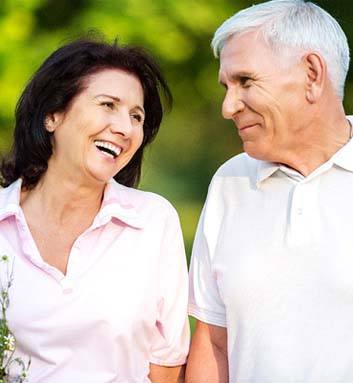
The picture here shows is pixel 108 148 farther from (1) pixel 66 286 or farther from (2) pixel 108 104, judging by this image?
(1) pixel 66 286

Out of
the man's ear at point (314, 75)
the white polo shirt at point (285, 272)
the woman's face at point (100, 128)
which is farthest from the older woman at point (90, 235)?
the man's ear at point (314, 75)

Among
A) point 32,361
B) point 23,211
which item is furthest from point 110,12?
point 32,361

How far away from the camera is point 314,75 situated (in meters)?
3.95

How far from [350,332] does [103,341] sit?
65 cm

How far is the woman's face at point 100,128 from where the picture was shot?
13.1 feet

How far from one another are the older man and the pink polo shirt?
163 mm

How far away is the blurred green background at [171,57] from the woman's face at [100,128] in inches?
44.9

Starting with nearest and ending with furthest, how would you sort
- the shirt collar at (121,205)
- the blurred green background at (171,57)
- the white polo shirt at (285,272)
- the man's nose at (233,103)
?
the white polo shirt at (285,272) → the man's nose at (233,103) → the shirt collar at (121,205) → the blurred green background at (171,57)

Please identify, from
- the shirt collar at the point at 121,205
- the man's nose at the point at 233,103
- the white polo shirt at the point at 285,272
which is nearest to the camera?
the white polo shirt at the point at 285,272

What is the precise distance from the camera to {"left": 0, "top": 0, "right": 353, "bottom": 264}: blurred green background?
548 centimetres

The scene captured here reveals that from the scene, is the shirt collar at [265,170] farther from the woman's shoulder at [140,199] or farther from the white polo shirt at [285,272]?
the woman's shoulder at [140,199]

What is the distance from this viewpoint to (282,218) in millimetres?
3973

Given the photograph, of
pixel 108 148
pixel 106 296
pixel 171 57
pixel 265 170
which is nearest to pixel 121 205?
pixel 108 148

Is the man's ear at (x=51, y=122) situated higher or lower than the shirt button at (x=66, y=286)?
higher
